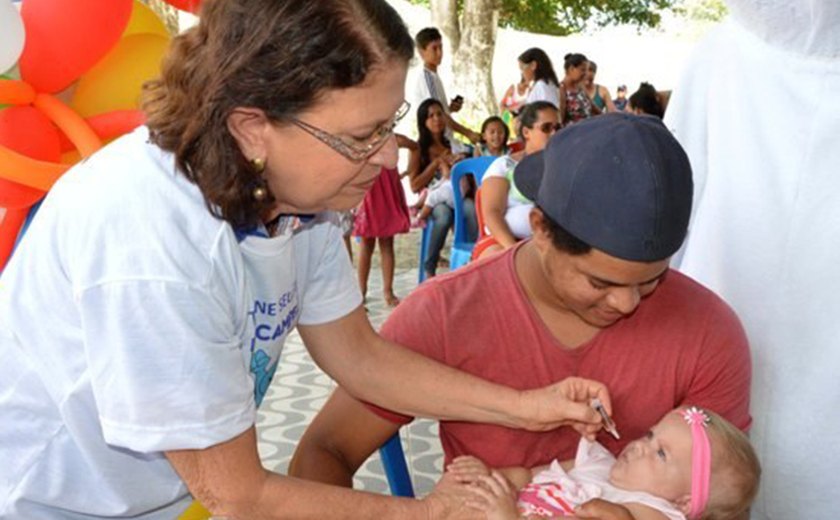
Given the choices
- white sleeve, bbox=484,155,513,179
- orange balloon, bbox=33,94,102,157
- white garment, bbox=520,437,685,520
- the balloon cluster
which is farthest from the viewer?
white sleeve, bbox=484,155,513,179

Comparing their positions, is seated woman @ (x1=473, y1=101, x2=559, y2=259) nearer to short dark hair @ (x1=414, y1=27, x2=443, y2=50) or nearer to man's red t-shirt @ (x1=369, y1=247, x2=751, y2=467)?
man's red t-shirt @ (x1=369, y1=247, x2=751, y2=467)

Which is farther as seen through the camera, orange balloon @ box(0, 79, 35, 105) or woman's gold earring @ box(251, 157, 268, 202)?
orange balloon @ box(0, 79, 35, 105)

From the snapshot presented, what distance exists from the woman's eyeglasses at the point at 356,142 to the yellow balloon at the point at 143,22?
156 centimetres

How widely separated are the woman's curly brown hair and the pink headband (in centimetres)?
90

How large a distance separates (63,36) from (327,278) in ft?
4.12

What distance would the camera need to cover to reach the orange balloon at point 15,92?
235 centimetres

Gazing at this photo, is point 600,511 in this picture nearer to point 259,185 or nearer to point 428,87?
point 259,185

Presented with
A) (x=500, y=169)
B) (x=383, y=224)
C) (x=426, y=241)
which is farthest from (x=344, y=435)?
(x=426, y=241)

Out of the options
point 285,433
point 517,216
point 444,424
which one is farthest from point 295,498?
point 517,216

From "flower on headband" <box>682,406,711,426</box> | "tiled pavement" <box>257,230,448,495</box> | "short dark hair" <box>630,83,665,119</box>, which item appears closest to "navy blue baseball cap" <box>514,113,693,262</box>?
"flower on headband" <box>682,406,711,426</box>

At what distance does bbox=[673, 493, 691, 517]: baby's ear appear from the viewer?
5.94 feet

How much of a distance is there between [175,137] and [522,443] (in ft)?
3.17

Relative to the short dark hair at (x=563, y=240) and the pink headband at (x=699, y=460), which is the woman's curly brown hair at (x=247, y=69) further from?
the pink headband at (x=699, y=460)

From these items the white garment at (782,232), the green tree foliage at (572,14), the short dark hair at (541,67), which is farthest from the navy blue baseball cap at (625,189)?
the green tree foliage at (572,14)
